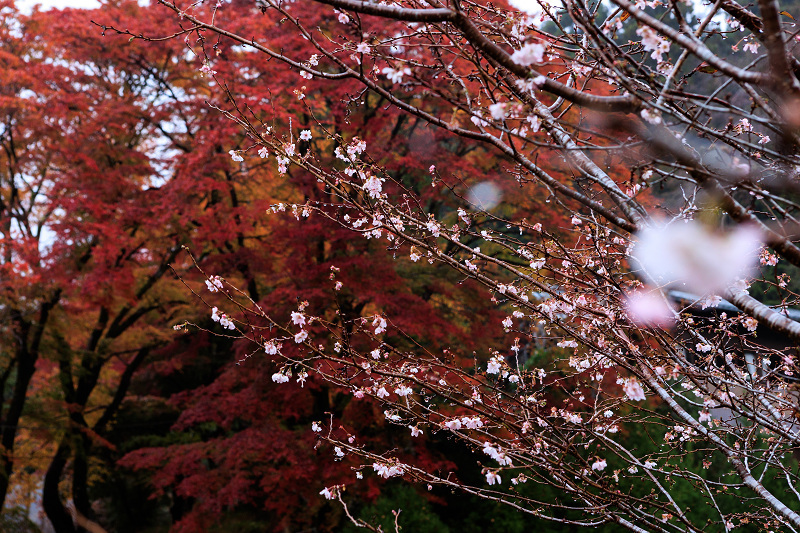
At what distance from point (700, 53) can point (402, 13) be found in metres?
0.77

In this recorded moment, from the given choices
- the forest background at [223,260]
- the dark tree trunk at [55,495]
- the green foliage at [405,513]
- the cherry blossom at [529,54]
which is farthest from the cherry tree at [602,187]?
the dark tree trunk at [55,495]

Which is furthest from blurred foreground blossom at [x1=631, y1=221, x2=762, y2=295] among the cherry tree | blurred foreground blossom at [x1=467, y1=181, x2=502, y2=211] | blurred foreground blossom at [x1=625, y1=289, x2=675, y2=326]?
blurred foreground blossom at [x1=467, y1=181, x2=502, y2=211]

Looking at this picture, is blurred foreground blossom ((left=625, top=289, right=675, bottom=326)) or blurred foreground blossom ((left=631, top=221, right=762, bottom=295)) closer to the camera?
blurred foreground blossom ((left=631, top=221, right=762, bottom=295))

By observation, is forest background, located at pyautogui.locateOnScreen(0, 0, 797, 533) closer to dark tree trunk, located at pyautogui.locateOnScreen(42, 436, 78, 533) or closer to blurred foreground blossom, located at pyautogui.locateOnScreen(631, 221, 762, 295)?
dark tree trunk, located at pyautogui.locateOnScreen(42, 436, 78, 533)

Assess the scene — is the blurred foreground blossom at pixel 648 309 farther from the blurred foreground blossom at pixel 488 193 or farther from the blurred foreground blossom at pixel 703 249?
the blurred foreground blossom at pixel 488 193

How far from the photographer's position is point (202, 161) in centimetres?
680

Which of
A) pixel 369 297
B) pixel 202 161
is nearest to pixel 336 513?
pixel 369 297

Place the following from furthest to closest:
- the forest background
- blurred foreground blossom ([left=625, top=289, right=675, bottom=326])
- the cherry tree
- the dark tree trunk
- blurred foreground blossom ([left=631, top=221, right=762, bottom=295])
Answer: the dark tree trunk < the forest background < blurred foreground blossom ([left=625, top=289, right=675, bottom=326]) < blurred foreground blossom ([left=631, top=221, right=762, bottom=295]) < the cherry tree

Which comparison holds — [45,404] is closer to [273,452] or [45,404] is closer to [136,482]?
[136,482]

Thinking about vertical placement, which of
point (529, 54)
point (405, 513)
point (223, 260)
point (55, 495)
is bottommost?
→ point (55, 495)

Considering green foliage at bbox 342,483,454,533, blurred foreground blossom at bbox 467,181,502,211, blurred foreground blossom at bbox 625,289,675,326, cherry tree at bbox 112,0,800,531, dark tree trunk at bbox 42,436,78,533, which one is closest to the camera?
cherry tree at bbox 112,0,800,531

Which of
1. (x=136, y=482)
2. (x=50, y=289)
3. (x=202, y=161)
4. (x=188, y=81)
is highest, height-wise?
(x=188, y=81)

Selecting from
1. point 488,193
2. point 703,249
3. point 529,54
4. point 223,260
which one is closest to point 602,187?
point 703,249

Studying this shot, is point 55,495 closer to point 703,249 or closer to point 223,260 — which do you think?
point 223,260
